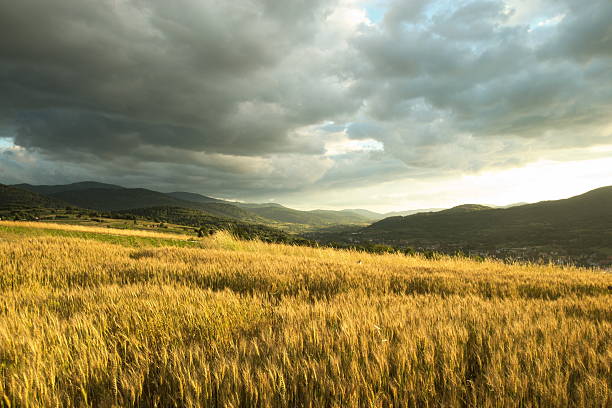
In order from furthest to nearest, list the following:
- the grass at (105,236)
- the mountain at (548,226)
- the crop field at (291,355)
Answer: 1. the mountain at (548,226)
2. the grass at (105,236)
3. the crop field at (291,355)

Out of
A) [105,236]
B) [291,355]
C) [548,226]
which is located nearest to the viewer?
[291,355]

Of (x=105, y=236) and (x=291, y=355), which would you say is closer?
(x=291, y=355)

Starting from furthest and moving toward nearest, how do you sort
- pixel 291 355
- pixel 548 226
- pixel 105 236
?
pixel 548 226 < pixel 105 236 < pixel 291 355

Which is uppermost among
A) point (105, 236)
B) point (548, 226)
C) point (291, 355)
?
point (548, 226)

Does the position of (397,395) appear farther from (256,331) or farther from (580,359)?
(256,331)

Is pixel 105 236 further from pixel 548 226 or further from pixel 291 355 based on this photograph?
pixel 548 226

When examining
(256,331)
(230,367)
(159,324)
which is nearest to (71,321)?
(159,324)

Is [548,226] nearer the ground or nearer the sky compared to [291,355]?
nearer the sky

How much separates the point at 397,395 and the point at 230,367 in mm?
1131

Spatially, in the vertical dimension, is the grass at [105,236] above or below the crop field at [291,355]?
below

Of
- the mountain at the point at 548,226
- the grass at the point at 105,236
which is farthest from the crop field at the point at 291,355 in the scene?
the mountain at the point at 548,226

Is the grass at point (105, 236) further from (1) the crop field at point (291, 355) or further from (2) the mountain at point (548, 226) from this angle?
(2) the mountain at point (548, 226)

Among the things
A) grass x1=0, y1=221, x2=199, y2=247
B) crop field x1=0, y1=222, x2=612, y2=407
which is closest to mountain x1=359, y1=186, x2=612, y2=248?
grass x1=0, y1=221, x2=199, y2=247

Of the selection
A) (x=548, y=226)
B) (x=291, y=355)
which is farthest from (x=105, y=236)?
(x=548, y=226)
